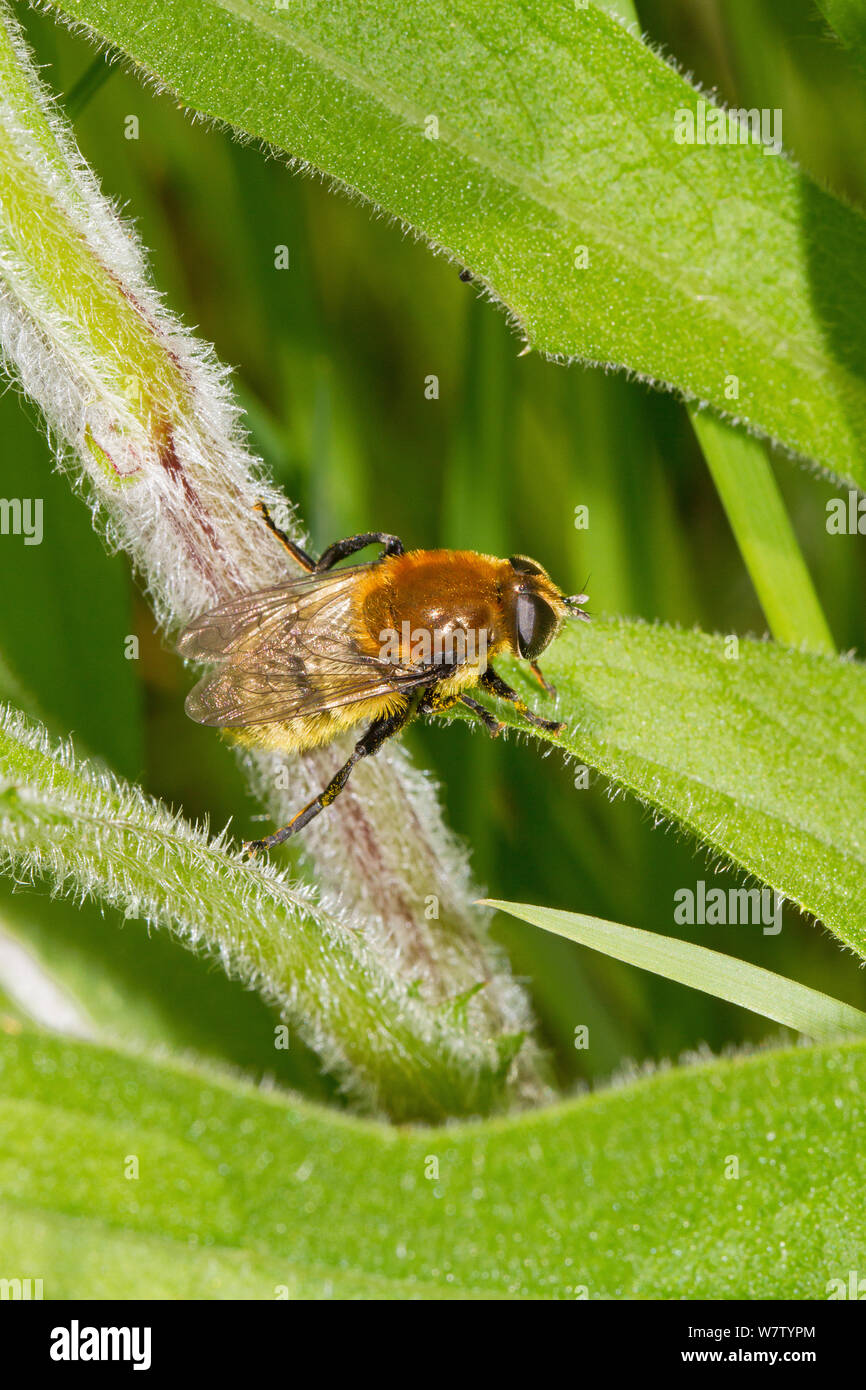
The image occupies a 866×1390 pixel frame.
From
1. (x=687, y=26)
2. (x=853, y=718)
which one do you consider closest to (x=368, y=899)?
(x=853, y=718)

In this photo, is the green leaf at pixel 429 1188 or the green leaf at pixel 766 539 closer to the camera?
the green leaf at pixel 429 1188

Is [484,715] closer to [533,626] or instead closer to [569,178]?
[533,626]

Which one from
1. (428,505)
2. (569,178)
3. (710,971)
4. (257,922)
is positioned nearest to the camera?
(257,922)

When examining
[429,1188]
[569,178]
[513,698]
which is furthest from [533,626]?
[429,1188]

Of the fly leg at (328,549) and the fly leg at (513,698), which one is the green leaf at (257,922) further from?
the fly leg at (328,549)

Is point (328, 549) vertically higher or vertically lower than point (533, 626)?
higher

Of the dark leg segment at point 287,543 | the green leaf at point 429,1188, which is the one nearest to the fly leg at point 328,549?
the dark leg segment at point 287,543
